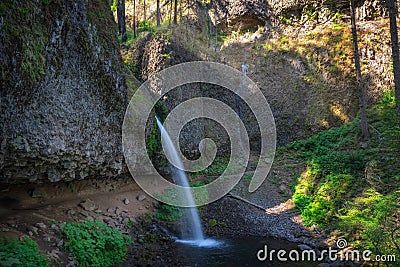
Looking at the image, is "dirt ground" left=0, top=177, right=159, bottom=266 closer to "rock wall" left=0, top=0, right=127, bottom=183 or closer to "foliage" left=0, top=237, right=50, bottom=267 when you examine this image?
"foliage" left=0, top=237, right=50, bottom=267

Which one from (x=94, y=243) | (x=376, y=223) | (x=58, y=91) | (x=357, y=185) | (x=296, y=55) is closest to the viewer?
(x=58, y=91)

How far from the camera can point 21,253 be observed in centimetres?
604

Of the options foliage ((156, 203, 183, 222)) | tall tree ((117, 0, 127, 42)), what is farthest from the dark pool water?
tall tree ((117, 0, 127, 42))

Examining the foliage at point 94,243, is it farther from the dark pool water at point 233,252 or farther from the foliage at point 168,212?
the foliage at point 168,212

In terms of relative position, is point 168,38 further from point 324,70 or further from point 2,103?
point 2,103

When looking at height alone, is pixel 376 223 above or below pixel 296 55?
below

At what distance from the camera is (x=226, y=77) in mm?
20547

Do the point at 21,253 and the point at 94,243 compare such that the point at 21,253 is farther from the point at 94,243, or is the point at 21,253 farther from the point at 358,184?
the point at 358,184

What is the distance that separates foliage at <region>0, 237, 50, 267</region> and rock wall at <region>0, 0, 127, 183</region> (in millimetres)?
1575

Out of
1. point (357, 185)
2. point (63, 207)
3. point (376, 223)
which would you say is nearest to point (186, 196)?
point (63, 207)

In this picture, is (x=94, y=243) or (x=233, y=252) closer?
(x=94, y=243)

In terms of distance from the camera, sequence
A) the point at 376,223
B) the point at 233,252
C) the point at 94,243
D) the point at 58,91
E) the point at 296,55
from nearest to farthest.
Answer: the point at 58,91 < the point at 376,223 < the point at 94,243 < the point at 233,252 < the point at 296,55

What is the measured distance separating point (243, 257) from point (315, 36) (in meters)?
17.1

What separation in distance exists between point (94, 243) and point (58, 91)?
4.27 m
